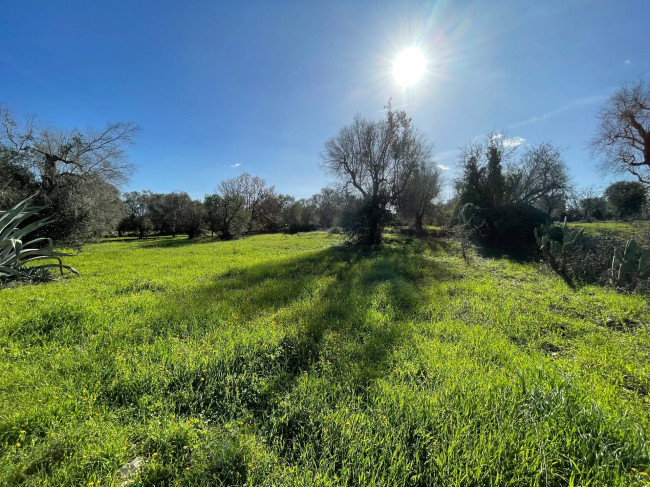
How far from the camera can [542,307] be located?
5.12 meters

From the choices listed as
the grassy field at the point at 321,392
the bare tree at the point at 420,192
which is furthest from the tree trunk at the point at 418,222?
the grassy field at the point at 321,392

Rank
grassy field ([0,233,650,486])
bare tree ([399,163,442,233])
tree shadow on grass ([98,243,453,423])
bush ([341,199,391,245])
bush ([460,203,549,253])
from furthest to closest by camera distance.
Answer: bare tree ([399,163,442,233]) < bush ([341,199,391,245]) < bush ([460,203,549,253]) < tree shadow on grass ([98,243,453,423]) < grassy field ([0,233,650,486])

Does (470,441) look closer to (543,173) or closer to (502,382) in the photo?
(502,382)

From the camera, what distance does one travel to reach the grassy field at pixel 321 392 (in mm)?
1757

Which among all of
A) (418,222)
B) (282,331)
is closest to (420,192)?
(418,222)

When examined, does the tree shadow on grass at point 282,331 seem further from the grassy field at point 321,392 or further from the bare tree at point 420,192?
the bare tree at point 420,192

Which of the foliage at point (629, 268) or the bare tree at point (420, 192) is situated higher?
the bare tree at point (420, 192)

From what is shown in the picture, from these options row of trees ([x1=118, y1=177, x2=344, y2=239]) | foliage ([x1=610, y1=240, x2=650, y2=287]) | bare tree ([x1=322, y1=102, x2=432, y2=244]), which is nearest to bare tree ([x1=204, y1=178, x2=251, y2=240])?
row of trees ([x1=118, y1=177, x2=344, y2=239])

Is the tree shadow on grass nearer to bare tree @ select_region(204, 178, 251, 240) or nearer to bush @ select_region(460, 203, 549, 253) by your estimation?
bush @ select_region(460, 203, 549, 253)

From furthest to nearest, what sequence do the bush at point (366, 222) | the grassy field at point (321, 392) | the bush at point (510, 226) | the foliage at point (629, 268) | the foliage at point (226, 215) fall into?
the foliage at point (226, 215) < the bush at point (366, 222) < the bush at point (510, 226) < the foliage at point (629, 268) < the grassy field at point (321, 392)

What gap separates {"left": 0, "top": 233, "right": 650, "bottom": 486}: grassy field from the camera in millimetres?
1757

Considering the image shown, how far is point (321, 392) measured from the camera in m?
2.59

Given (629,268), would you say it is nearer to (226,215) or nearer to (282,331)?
(282,331)

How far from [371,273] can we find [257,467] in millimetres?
6659
